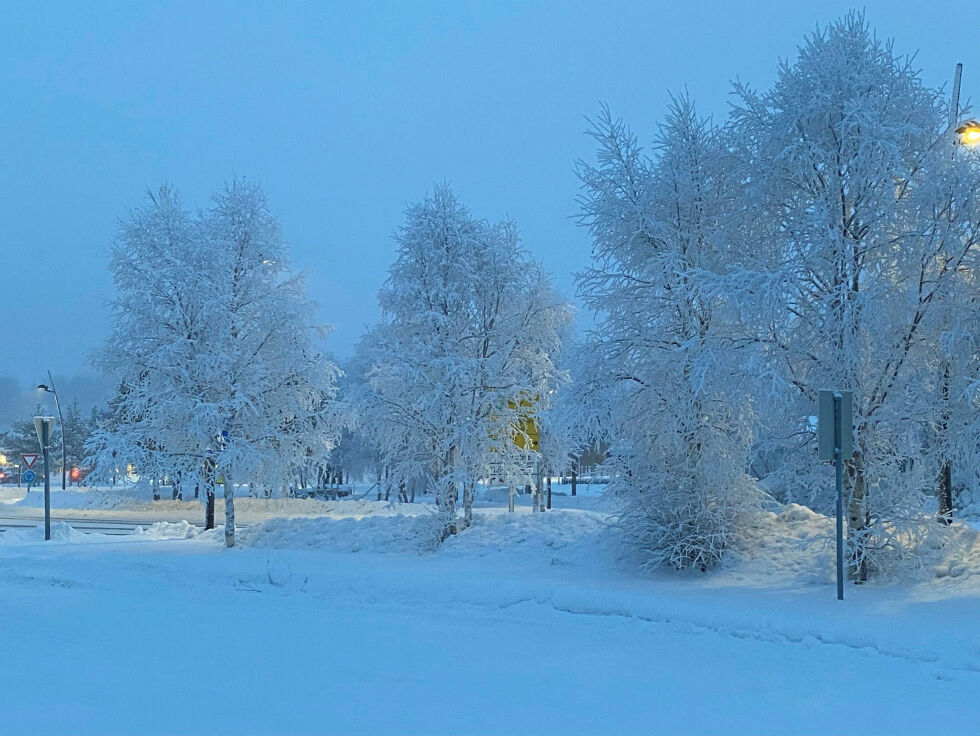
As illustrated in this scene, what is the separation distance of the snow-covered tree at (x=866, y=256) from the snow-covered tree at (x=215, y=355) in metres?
12.0

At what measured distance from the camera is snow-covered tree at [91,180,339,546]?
20141 millimetres

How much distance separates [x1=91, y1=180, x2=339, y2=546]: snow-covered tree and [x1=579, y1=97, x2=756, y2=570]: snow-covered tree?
28.1ft

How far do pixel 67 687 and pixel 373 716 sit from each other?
9.91ft

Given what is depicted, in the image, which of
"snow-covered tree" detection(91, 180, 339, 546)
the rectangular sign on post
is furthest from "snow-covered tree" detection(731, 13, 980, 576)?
"snow-covered tree" detection(91, 180, 339, 546)

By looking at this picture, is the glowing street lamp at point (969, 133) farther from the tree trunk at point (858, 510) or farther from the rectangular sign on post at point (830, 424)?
the tree trunk at point (858, 510)

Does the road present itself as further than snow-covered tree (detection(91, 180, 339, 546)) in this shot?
Yes

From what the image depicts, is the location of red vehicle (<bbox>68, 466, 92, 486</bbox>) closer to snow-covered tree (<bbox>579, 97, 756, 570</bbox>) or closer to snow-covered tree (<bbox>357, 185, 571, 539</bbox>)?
snow-covered tree (<bbox>357, 185, 571, 539</bbox>)

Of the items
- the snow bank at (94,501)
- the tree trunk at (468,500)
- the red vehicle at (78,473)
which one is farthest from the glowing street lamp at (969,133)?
the snow bank at (94,501)

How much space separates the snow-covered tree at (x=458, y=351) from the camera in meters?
19.6

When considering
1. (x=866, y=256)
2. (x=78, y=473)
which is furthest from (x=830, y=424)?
(x=78, y=473)

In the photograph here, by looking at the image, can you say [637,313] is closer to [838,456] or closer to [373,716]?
[838,456]

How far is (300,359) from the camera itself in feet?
69.4

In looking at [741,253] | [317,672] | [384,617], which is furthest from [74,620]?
[741,253]

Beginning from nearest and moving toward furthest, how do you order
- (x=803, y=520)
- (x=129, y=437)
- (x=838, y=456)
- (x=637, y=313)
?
(x=838, y=456) → (x=637, y=313) → (x=803, y=520) → (x=129, y=437)
